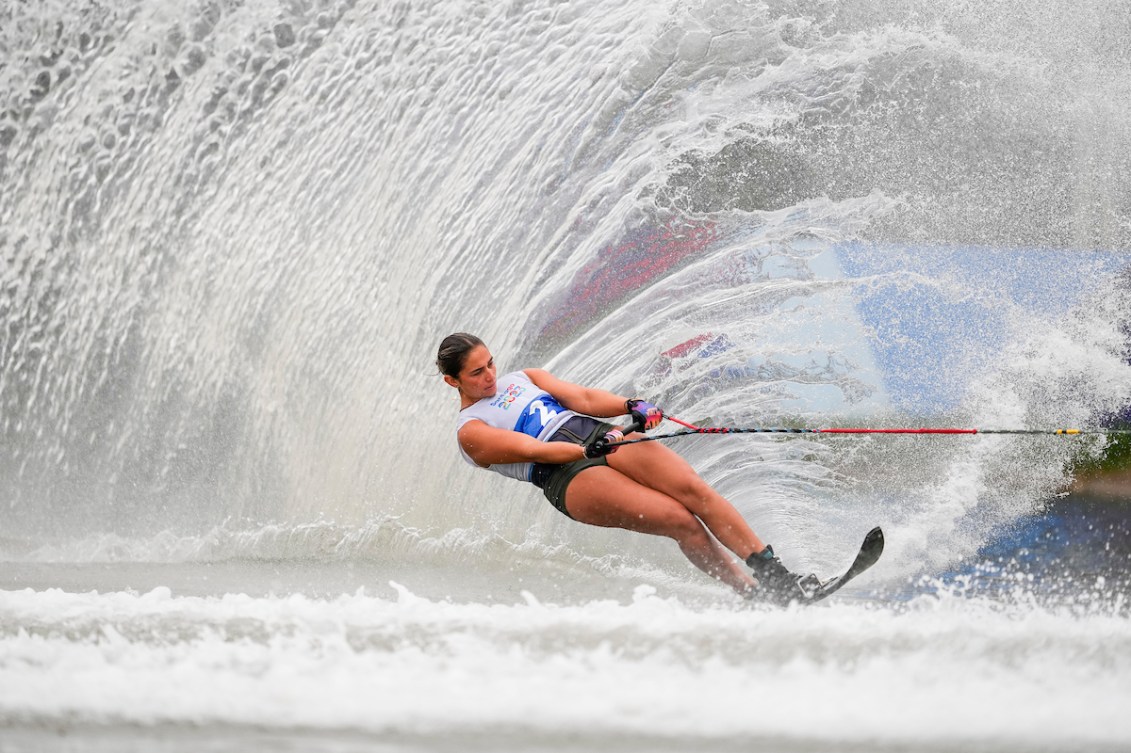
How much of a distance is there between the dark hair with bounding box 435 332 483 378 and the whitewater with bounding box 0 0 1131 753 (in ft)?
3.66

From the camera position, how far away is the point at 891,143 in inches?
260

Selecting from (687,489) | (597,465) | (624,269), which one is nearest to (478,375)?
(597,465)

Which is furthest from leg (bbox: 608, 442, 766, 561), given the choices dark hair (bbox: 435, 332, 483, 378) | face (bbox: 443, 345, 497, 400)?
dark hair (bbox: 435, 332, 483, 378)

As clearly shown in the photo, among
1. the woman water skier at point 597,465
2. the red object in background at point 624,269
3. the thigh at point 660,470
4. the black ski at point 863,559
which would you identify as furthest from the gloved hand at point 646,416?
the red object in background at point 624,269

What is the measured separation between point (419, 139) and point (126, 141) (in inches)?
68.5

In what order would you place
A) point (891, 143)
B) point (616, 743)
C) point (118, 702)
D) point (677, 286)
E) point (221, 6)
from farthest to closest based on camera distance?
point (891, 143)
point (221, 6)
point (677, 286)
point (118, 702)
point (616, 743)

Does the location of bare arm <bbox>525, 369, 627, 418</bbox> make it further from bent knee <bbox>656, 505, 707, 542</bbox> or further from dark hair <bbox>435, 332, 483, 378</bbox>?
bent knee <bbox>656, 505, 707, 542</bbox>

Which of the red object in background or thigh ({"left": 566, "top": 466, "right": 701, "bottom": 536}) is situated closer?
thigh ({"left": 566, "top": 466, "right": 701, "bottom": 536})

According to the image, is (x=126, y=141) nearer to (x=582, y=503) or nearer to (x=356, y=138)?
(x=356, y=138)

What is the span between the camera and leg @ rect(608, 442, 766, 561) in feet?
11.6

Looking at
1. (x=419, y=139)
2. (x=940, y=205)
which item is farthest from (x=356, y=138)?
(x=940, y=205)

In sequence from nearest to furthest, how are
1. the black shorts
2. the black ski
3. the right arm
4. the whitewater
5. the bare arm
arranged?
the black ski < the right arm < the black shorts < the bare arm < the whitewater

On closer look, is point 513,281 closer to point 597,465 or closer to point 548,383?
point 548,383

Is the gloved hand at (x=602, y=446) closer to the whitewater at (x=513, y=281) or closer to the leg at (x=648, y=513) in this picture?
the leg at (x=648, y=513)
